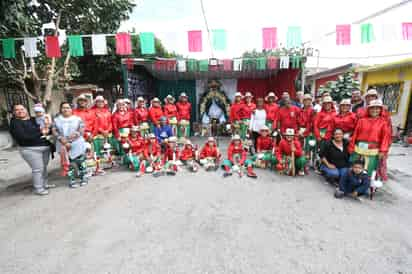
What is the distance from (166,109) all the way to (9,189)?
146 inches

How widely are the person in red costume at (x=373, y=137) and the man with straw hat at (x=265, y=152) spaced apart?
1526 millimetres

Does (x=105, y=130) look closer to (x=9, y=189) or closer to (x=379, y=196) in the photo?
(x=9, y=189)

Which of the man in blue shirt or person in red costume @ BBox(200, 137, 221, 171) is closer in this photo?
person in red costume @ BBox(200, 137, 221, 171)

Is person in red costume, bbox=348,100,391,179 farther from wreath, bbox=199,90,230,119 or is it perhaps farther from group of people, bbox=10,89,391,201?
wreath, bbox=199,90,230,119

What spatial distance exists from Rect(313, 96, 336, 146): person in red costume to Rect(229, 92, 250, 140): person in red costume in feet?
6.53

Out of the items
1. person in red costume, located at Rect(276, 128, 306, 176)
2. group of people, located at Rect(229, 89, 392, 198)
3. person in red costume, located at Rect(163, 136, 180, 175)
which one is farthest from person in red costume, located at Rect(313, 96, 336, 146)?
person in red costume, located at Rect(163, 136, 180, 175)

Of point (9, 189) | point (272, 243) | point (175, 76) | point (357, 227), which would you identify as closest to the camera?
point (272, 243)

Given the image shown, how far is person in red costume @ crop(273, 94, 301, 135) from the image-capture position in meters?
4.48

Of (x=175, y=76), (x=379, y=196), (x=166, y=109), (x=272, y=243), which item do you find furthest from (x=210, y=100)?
(x=272, y=243)

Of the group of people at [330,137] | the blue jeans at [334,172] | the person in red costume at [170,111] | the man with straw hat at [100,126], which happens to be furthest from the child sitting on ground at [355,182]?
the man with straw hat at [100,126]

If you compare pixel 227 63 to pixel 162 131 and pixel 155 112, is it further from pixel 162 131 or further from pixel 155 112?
pixel 162 131

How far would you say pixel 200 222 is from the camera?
2.61 metres

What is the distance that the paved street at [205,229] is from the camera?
6.38 feet

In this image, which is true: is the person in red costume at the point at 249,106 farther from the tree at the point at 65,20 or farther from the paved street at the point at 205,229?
the tree at the point at 65,20
